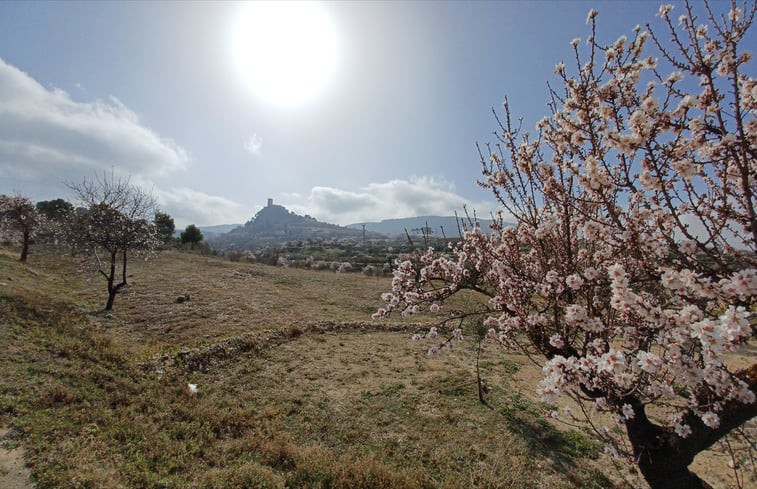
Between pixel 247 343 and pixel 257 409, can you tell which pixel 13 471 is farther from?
pixel 247 343

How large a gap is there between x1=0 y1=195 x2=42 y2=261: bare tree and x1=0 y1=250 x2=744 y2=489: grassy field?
558 inches

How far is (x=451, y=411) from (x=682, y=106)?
26.5 feet

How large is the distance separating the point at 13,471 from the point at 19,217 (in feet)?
93.5

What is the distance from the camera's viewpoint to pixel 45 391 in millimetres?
6730

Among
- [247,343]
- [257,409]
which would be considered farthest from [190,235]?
[257,409]

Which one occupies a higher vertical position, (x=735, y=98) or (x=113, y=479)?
(x=735, y=98)

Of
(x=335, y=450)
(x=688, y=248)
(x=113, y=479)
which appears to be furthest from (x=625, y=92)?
(x=113, y=479)

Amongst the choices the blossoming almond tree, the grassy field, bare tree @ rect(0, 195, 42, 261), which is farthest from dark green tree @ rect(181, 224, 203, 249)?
the blossoming almond tree

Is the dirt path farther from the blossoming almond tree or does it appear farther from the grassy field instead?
the blossoming almond tree

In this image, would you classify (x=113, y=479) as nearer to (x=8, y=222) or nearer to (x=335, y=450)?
(x=335, y=450)

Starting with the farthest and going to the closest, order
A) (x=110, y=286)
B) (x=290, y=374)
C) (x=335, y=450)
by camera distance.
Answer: (x=110, y=286)
(x=290, y=374)
(x=335, y=450)

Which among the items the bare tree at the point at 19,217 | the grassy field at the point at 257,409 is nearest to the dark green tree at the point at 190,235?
the bare tree at the point at 19,217

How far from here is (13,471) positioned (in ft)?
15.4

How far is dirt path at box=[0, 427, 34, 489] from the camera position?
4.50 metres
